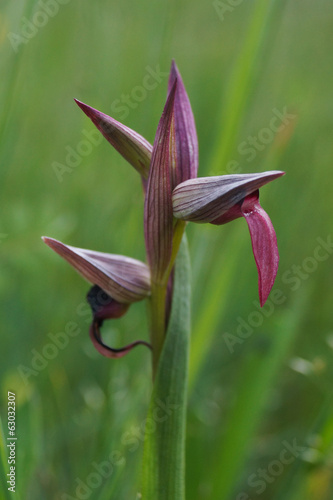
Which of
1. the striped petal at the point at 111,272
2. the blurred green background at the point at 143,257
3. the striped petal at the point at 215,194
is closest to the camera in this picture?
the striped petal at the point at 215,194

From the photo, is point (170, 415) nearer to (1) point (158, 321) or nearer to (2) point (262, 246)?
(1) point (158, 321)

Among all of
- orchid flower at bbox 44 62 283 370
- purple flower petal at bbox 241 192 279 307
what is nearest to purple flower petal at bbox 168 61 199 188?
orchid flower at bbox 44 62 283 370

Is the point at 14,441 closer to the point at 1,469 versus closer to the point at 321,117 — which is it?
the point at 1,469

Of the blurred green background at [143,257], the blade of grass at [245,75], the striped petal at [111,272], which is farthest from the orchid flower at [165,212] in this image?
the blade of grass at [245,75]

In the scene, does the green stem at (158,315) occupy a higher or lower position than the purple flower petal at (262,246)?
lower

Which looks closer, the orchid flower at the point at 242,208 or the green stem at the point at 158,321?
the orchid flower at the point at 242,208

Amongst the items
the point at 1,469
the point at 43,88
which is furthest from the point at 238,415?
the point at 43,88

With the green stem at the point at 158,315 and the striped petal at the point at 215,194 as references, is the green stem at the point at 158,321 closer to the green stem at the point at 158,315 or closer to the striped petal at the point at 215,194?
the green stem at the point at 158,315
